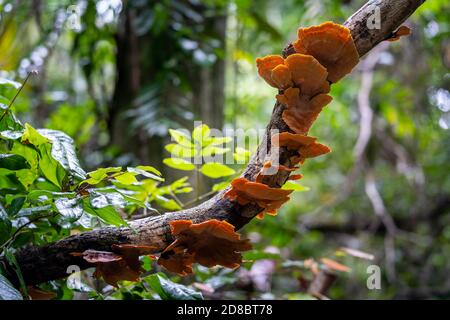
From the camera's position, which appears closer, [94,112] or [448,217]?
[94,112]

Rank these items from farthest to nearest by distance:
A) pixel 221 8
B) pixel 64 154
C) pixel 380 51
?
pixel 380 51
pixel 221 8
pixel 64 154

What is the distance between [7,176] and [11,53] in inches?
55.2

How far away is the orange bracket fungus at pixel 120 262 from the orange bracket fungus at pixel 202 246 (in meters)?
0.04

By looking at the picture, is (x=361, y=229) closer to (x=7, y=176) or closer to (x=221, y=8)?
(x=221, y=8)

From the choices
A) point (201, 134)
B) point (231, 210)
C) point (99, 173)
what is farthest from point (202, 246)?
point (201, 134)

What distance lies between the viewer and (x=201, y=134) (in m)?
0.94

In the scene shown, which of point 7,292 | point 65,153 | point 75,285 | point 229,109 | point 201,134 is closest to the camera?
point 7,292

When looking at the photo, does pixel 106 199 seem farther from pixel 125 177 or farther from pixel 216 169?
pixel 216 169

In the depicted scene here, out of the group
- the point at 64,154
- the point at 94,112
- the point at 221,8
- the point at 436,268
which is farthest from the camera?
the point at 436,268

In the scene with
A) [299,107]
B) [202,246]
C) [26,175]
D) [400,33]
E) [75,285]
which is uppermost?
[400,33]

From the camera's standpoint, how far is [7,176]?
790mm

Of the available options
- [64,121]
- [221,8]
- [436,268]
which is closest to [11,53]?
[64,121]

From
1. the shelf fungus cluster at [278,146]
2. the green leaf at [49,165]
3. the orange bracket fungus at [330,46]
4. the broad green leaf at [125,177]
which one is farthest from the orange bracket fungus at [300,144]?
the green leaf at [49,165]

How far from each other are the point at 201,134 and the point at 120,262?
337 millimetres
